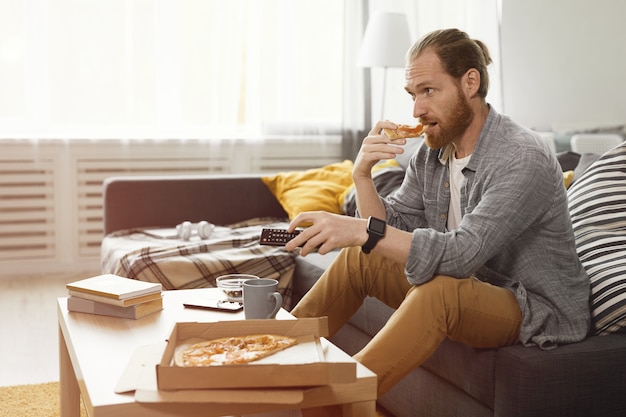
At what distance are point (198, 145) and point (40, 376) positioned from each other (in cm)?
207

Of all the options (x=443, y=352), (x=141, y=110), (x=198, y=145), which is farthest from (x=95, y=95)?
(x=443, y=352)

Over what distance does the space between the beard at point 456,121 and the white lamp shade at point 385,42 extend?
2253 mm

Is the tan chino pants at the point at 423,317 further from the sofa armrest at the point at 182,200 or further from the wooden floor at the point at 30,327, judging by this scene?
the sofa armrest at the point at 182,200

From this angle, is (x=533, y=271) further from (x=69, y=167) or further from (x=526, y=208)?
(x=69, y=167)

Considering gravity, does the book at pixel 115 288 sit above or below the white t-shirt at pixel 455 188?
below

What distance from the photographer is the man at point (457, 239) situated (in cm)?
172

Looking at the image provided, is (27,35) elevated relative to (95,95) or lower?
elevated

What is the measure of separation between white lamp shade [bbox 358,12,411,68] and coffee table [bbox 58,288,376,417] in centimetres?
246

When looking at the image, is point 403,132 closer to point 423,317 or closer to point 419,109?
point 419,109

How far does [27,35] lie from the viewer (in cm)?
425

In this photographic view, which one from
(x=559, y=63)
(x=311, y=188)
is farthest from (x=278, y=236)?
(x=559, y=63)

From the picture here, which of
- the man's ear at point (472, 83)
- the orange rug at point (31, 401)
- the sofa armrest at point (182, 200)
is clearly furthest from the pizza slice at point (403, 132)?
the sofa armrest at point (182, 200)

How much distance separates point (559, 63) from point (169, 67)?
2142mm

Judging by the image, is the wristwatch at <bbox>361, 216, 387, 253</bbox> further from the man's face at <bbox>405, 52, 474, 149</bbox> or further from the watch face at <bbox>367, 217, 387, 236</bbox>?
the man's face at <bbox>405, 52, 474, 149</bbox>
